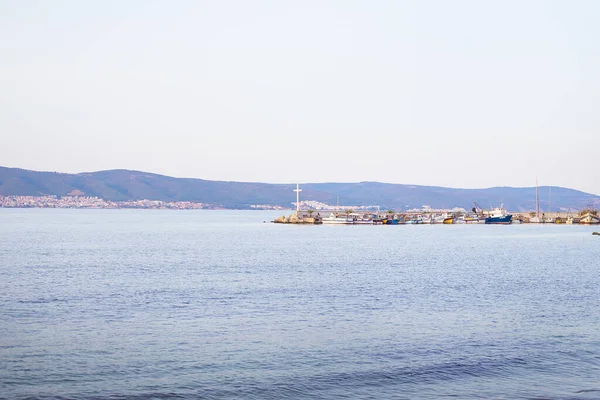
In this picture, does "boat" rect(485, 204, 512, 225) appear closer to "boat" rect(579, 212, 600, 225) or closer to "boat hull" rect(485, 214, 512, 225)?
"boat hull" rect(485, 214, 512, 225)

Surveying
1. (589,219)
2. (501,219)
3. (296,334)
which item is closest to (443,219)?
(501,219)

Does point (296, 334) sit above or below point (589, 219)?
below

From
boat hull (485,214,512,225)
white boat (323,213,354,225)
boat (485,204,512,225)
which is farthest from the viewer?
boat (485,204,512,225)

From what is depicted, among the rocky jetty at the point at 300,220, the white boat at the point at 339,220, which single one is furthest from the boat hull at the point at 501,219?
the rocky jetty at the point at 300,220

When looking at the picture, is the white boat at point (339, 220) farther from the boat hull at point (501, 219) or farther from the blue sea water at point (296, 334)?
the blue sea water at point (296, 334)

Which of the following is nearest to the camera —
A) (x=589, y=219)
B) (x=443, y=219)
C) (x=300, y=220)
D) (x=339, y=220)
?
(x=339, y=220)

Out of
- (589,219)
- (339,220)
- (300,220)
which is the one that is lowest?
(300,220)

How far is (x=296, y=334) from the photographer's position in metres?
25.4

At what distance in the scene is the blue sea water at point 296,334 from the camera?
62.2 feet

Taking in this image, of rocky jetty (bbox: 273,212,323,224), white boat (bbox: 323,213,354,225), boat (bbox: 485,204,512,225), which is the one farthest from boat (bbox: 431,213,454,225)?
rocky jetty (bbox: 273,212,323,224)

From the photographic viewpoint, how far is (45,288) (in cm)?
3750

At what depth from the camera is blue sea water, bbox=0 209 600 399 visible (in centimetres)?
1897

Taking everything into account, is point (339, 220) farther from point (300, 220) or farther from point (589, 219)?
point (589, 219)

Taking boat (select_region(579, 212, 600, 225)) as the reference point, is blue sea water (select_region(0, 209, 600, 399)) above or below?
below
